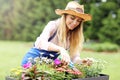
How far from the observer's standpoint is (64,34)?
410cm

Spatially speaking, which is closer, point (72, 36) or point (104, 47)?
point (72, 36)

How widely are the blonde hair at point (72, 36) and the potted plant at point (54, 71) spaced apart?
35cm

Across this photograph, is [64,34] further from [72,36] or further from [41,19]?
[41,19]

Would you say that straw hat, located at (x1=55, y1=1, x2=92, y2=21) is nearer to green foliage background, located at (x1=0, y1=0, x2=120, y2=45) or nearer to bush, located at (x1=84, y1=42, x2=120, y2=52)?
green foliage background, located at (x1=0, y1=0, x2=120, y2=45)

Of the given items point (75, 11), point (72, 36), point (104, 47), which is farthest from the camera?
point (104, 47)

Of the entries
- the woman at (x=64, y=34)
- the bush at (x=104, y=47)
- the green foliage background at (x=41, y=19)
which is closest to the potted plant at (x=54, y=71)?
the woman at (x=64, y=34)

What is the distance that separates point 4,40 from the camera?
18.2m

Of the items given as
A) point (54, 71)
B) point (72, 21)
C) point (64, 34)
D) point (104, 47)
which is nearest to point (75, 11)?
point (72, 21)

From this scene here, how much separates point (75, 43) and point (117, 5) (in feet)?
32.9

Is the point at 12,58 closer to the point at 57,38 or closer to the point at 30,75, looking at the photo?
the point at 57,38

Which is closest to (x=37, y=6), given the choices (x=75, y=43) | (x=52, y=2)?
(x=52, y=2)

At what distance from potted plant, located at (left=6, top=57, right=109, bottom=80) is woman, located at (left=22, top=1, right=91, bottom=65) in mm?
270

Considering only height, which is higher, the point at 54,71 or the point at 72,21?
the point at 72,21

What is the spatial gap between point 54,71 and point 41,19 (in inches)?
523
